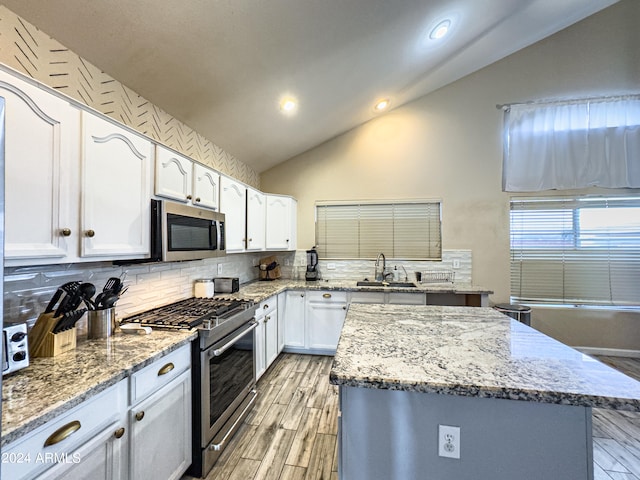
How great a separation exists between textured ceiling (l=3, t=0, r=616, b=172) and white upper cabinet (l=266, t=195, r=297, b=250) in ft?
2.17

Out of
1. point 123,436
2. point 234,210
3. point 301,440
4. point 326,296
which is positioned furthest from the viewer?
point 326,296

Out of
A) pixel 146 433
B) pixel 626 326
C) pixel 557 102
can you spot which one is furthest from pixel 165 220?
pixel 626 326

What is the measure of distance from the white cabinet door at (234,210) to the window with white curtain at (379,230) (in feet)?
4.60

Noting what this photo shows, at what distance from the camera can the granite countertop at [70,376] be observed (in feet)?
2.68

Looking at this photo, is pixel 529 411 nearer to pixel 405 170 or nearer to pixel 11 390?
pixel 11 390

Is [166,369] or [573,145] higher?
[573,145]

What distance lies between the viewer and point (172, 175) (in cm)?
184

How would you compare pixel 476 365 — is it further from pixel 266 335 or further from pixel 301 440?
pixel 266 335

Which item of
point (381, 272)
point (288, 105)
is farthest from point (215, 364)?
point (381, 272)

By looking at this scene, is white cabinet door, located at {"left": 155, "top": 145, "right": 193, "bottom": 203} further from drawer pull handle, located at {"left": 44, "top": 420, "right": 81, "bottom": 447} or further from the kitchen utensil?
drawer pull handle, located at {"left": 44, "top": 420, "right": 81, "bottom": 447}

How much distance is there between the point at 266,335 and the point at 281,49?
2.46 meters

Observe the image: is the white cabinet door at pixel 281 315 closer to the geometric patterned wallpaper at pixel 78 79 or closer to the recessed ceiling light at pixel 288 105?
the geometric patterned wallpaper at pixel 78 79

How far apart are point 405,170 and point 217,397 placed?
337 cm

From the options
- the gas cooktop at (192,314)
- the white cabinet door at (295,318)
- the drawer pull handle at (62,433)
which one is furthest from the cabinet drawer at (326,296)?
the drawer pull handle at (62,433)
